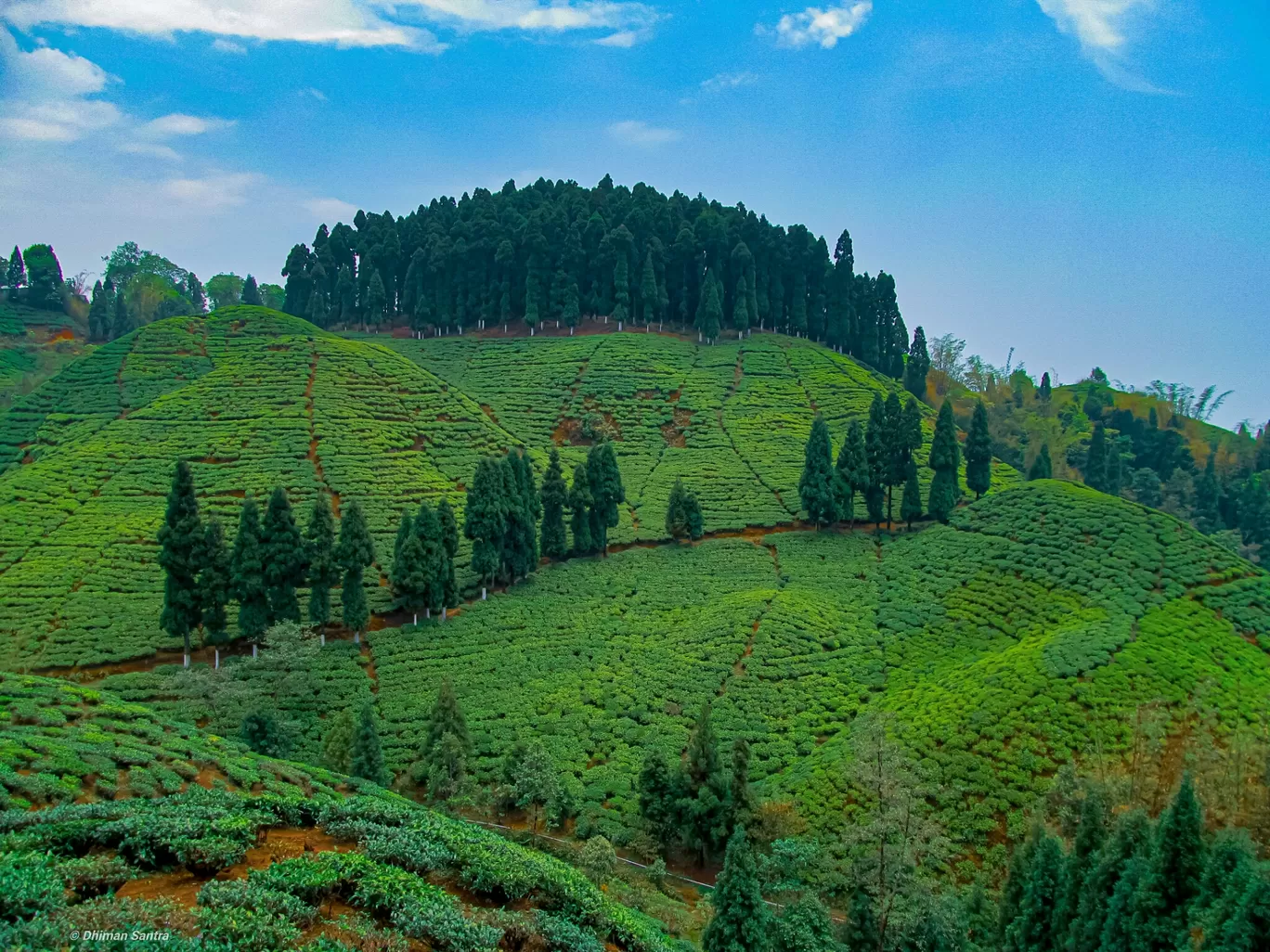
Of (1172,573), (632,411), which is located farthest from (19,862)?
(632,411)

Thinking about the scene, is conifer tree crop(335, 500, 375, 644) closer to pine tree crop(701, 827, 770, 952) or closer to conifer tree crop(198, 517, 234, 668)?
conifer tree crop(198, 517, 234, 668)

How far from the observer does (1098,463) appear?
85.8m

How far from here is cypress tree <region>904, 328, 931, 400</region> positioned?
10038 centimetres

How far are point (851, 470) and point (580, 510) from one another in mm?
21821

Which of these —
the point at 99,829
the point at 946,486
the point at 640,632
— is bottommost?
the point at 640,632

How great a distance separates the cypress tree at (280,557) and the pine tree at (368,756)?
43.5 feet

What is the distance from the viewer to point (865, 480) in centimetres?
6500

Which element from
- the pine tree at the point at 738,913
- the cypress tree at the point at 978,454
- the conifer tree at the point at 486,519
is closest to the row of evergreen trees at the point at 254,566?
the conifer tree at the point at 486,519

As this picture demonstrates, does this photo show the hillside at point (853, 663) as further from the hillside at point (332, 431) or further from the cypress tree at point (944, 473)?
the hillside at point (332, 431)

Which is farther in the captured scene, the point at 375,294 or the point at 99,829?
the point at 375,294

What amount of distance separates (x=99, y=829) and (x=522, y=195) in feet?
388

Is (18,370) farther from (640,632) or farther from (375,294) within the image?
(640,632)

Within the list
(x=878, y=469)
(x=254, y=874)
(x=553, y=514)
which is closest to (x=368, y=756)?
(x=254, y=874)

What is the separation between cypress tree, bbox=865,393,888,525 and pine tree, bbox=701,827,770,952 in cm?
4690
